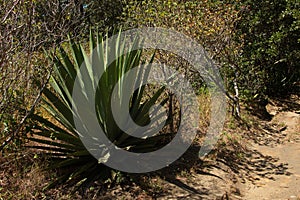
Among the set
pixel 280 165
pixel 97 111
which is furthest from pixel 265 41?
pixel 97 111

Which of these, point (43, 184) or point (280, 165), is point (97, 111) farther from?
point (280, 165)

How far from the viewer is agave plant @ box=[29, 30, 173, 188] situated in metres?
4.18

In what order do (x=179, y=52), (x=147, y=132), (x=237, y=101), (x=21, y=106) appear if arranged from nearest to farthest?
(x=21, y=106) < (x=147, y=132) < (x=179, y=52) < (x=237, y=101)

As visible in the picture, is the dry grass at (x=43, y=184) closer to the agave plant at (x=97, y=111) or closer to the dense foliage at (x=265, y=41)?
the agave plant at (x=97, y=111)

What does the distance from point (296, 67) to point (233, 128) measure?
2.67 metres

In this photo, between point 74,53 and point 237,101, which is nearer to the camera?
point 74,53

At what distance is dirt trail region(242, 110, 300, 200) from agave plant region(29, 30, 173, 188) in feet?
4.90

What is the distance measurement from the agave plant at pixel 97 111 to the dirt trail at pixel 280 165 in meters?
1.49

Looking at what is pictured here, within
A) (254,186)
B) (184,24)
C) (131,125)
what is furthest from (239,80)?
(131,125)

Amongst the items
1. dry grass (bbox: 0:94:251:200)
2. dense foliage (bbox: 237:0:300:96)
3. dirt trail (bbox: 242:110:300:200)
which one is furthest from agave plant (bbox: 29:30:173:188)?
dense foliage (bbox: 237:0:300:96)

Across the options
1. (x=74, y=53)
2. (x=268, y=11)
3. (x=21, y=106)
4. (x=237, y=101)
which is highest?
(x=268, y=11)

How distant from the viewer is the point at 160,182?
4.37 meters

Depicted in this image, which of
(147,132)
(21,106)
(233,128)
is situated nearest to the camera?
(21,106)

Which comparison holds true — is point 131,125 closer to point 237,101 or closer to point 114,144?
point 114,144
